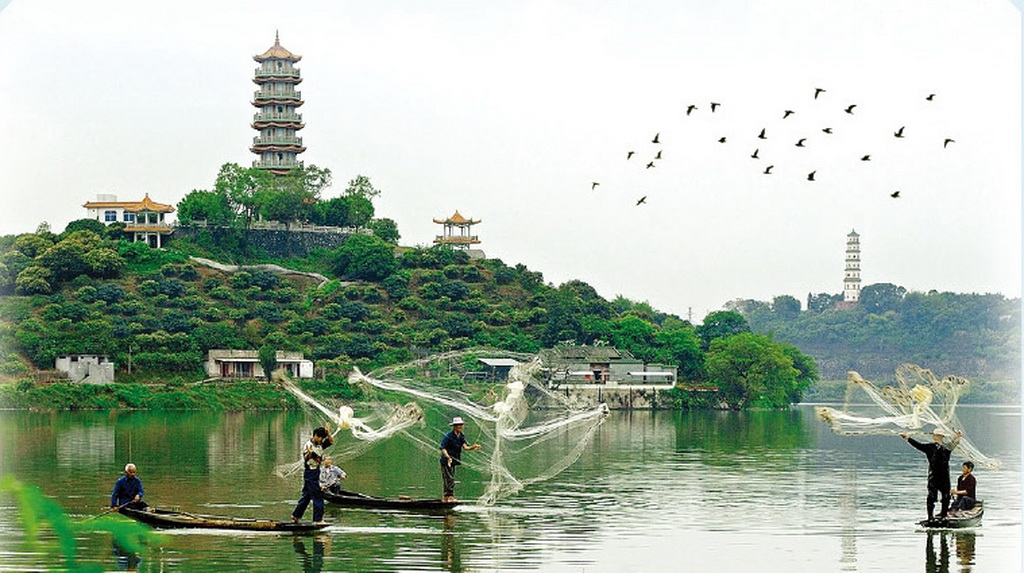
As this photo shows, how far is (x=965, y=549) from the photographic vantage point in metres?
18.0

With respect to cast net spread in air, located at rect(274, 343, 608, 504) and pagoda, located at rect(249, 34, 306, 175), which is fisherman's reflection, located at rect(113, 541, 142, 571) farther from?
pagoda, located at rect(249, 34, 306, 175)

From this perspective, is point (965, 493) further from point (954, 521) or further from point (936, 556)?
point (936, 556)

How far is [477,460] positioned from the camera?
3369 cm

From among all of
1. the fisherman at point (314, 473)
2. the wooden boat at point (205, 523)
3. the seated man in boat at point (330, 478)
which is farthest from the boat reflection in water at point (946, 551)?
the seated man in boat at point (330, 478)

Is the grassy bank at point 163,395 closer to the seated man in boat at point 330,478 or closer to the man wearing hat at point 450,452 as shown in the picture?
the seated man in boat at point 330,478

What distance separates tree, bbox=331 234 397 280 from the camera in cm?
8900

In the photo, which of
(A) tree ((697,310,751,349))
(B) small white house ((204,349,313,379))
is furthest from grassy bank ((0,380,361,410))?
(A) tree ((697,310,751,349))

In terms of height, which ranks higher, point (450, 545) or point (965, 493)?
point (965, 493)

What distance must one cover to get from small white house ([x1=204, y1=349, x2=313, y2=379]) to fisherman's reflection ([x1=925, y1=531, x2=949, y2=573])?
5743 centimetres

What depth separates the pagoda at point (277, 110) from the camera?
318ft

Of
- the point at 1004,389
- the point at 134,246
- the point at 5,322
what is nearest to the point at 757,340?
the point at 1004,389

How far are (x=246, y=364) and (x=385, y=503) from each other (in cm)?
5564

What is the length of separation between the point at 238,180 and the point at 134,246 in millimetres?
9245

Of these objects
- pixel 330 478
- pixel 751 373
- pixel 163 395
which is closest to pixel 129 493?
pixel 330 478
